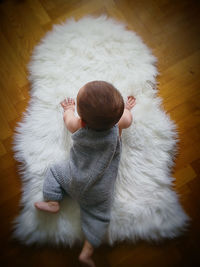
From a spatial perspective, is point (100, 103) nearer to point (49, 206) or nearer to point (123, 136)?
point (123, 136)

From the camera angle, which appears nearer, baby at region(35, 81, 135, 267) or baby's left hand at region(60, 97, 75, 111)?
baby at region(35, 81, 135, 267)

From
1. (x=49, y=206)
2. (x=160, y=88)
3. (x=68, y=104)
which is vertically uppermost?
(x=68, y=104)

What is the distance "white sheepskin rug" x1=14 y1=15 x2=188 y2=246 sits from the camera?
0.87 m

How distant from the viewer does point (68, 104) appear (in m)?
0.93

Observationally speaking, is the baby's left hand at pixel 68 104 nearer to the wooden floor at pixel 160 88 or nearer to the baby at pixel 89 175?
the baby at pixel 89 175

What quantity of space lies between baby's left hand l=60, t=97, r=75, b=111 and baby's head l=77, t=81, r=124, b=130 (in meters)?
0.22

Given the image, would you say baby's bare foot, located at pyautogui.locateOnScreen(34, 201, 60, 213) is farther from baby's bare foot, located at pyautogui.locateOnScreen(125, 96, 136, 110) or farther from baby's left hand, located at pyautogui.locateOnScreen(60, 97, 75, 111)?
baby's bare foot, located at pyautogui.locateOnScreen(125, 96, 136, 110)

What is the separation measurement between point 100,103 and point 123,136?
279mm

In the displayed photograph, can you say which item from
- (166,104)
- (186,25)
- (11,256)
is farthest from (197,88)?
(11,256)

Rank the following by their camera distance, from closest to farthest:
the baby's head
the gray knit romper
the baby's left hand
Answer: the baby's head < the gray knit romper < the baby's left hand

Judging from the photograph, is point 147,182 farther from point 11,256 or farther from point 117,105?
point 11,256

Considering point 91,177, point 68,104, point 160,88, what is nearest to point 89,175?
point 91,177

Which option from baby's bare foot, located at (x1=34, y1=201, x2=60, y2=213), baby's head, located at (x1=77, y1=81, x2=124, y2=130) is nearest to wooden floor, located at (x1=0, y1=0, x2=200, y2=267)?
baby's bare foot, located at (x1=34, y1=201, x2=60, y2=213)

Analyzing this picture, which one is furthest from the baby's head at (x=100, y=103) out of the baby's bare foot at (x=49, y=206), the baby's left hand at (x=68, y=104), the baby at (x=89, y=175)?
the baby's bare foot at (x=49, y=206)
